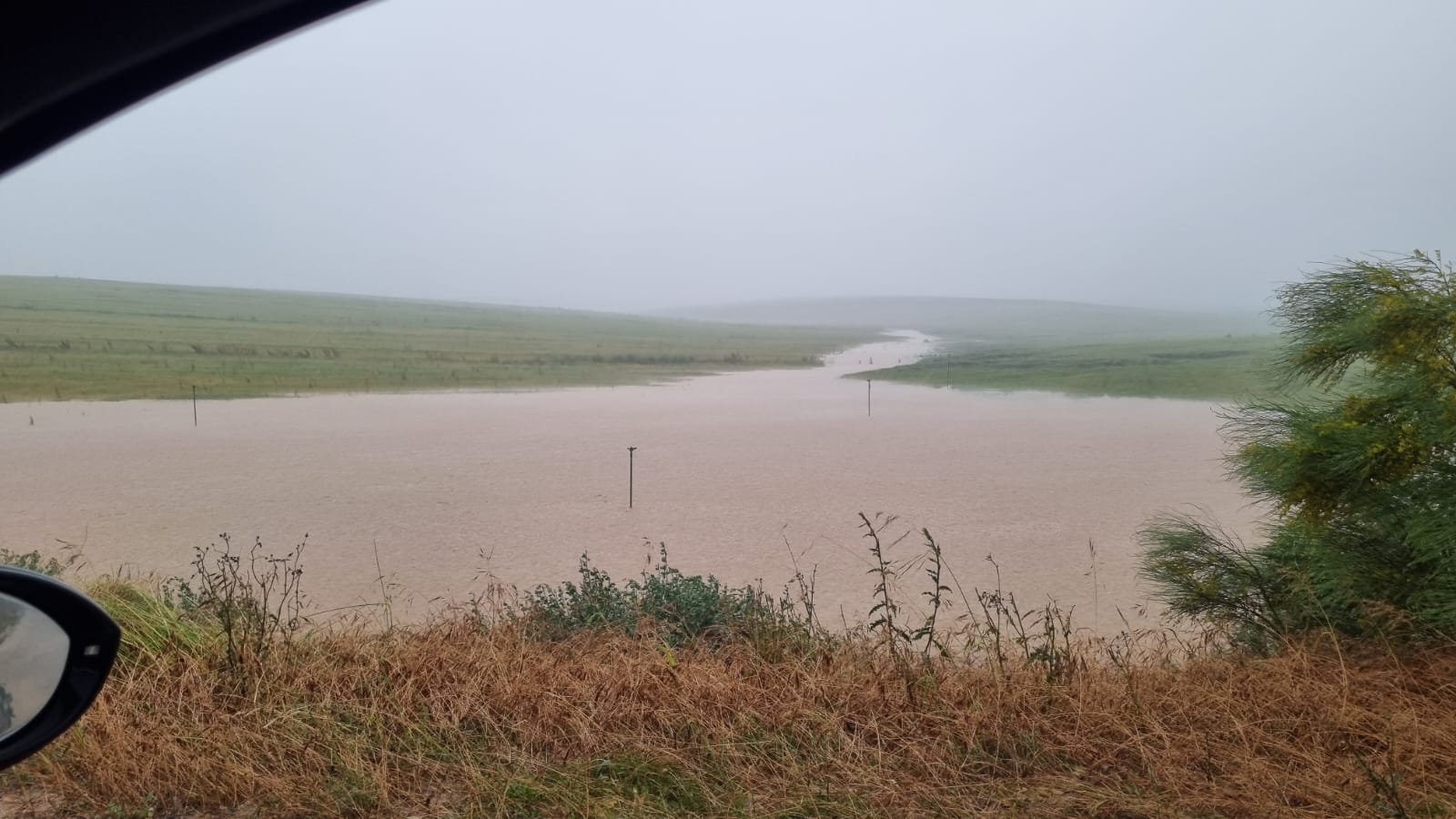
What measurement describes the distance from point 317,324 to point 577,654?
34352mm

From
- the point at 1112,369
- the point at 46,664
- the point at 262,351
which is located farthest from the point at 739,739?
the point at 262,351

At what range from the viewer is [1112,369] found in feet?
60.4

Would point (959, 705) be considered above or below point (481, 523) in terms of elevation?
above

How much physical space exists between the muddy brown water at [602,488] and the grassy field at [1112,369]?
0.63m

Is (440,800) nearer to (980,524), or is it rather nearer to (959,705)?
(959,705)

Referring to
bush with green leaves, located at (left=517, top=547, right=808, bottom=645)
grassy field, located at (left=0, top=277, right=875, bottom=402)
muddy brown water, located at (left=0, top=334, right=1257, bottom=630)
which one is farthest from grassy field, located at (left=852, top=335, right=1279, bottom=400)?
grassy field, located at (left=0, top=277, right=875, bottom=402)

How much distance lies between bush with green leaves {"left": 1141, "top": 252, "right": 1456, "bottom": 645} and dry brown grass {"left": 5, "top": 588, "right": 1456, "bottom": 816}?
0.56 meters

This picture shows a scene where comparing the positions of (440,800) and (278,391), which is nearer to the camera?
(440,800)

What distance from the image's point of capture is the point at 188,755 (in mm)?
2125

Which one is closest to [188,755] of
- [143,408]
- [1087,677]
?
[1087,677]

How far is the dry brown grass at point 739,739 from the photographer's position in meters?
1.96

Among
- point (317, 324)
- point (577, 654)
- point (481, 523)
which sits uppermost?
point (317, 324)

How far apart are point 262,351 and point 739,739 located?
76.4 ft

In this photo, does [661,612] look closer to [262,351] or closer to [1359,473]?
[1359,473]
